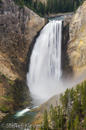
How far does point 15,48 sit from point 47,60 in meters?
8.14

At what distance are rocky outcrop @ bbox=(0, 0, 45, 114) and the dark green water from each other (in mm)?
4050

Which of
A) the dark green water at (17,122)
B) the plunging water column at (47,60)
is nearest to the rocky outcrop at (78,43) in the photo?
the plunging water column at (47,60)

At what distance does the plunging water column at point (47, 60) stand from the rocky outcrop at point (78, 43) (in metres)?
3.24

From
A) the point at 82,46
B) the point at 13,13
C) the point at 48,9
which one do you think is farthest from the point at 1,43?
the point at 48,9

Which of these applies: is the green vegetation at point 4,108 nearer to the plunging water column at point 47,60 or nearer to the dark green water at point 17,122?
the dark green water at point 17,122

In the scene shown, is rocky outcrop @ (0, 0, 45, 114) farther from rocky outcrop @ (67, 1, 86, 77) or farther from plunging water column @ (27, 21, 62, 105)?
rocky outcrop @ (67, 1, 86, 77)

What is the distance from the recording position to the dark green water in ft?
59.9

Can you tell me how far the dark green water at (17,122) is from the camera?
719 inches

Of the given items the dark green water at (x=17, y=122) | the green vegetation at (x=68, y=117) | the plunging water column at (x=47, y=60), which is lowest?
the dark green water at (x=17, y=122)

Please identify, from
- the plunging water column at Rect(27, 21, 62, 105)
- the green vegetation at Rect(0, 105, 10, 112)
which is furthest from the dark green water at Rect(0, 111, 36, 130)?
the plunging water column at Rect(27, 21, 62, 105)

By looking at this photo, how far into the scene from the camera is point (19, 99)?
28094mm

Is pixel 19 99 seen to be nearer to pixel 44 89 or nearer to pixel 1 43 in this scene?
pixel 44 89

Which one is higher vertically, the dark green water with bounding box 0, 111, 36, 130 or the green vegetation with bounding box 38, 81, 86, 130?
the green vegetation with bounding box 38, 81, 86, 130

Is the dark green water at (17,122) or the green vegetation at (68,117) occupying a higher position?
the green vegetation at (68,117)
